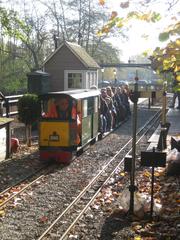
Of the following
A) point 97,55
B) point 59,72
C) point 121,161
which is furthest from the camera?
point 97,55

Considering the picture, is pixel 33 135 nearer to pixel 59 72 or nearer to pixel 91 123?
pixel 91 123

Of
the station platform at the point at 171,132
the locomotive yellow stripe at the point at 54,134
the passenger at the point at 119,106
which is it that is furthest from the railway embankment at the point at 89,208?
the passenger at the point at 119,106

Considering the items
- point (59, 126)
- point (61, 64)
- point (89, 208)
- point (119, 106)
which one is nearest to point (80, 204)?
→ point (89, 208)

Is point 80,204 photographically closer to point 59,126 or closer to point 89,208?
point 89,208

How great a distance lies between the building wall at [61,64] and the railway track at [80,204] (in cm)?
1980

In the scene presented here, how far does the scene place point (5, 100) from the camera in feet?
61.7

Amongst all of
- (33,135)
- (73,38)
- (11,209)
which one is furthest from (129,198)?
(73,38)

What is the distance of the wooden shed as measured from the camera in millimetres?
32531

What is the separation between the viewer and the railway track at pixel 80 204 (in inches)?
270

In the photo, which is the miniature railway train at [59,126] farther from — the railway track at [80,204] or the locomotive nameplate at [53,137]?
the railway track at [80,204]

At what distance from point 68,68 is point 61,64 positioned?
0.65 meters

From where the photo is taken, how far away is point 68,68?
33.1 metres

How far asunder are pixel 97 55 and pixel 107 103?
1360 inches

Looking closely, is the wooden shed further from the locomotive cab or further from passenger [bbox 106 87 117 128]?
the locomotive cab
